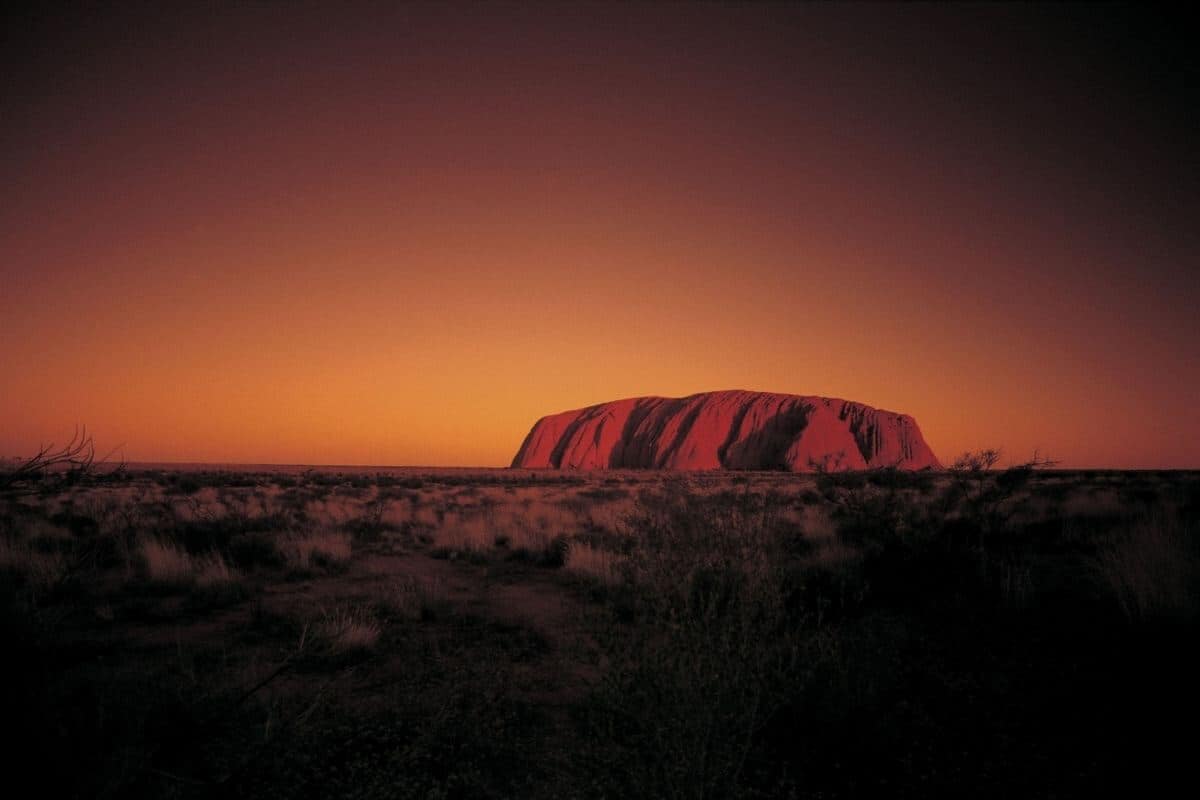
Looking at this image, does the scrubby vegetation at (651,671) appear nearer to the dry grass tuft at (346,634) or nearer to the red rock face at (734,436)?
the dry grass tuft at (346,634)

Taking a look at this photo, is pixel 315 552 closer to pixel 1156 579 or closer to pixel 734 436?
pixel 1156 579

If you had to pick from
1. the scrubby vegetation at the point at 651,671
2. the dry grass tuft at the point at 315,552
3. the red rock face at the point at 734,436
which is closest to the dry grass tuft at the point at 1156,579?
the scrubby vegetation at the point at 651,671

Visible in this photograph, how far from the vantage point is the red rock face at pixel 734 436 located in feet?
257

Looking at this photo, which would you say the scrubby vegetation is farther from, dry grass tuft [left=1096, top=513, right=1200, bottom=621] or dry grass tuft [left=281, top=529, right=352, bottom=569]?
dry grass tuft [left=281, top=529, right=352, bottom=569]

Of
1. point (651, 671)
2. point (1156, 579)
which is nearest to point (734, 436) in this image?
point (1156, 579)

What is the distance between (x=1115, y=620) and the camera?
4.86m

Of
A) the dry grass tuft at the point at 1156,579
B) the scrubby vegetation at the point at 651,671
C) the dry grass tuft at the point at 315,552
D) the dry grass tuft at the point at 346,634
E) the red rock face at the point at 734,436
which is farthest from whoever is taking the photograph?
the red rock face at the point at 734,436

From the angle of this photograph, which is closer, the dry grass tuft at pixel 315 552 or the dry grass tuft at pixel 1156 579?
the dry grass tuft at pixel 1156 579

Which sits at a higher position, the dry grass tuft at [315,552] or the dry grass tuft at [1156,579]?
the dry grass tuft at [1156,579]

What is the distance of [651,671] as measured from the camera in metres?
2.78

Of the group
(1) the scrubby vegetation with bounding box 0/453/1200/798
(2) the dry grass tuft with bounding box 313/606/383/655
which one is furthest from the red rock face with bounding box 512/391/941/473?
(2) the dry grass tuft with bounding box 313/606/383/655

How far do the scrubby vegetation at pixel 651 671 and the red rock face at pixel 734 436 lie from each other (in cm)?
7004

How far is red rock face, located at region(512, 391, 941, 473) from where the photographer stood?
78.4 meters

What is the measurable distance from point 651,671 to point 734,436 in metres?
84.1
